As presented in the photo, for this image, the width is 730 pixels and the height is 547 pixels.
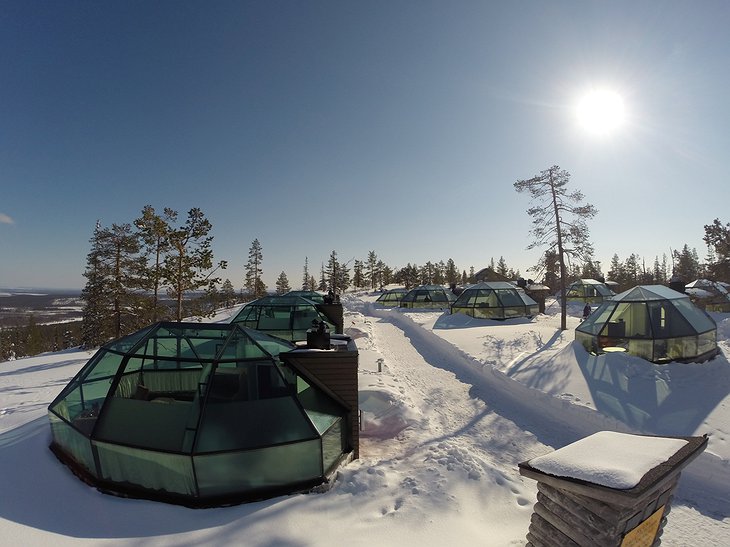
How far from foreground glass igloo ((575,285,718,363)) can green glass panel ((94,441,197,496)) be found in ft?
40.0

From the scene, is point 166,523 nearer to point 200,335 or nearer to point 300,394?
point 300,394

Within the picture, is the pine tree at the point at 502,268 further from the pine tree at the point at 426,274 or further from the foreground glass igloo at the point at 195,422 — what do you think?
the foreground glass igloo at the point at 195,422

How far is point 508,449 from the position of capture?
278 inches

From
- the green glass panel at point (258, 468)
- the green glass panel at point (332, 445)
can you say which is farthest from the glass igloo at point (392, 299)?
the green glass panel at point (258, 468)

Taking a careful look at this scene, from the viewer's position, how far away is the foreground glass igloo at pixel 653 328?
10.1 metres

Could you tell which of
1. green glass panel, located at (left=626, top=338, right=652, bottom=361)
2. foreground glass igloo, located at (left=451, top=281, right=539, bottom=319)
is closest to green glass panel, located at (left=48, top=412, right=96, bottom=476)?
green glass panel, located at (left=626, top=338, right=652, bottom=361)

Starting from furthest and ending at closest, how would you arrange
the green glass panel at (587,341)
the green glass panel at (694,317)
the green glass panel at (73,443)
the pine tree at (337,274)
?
the pine tree at (337,274)
the green glass panel at (587,341)
the green glass panel at (694,317)
the green glass panel at (73,443)

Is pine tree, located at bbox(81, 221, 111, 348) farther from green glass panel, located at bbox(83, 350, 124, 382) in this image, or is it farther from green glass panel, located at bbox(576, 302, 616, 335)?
green glass panel, located at bbox(576, 302, 616, 335)

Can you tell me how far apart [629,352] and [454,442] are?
24.2 ft

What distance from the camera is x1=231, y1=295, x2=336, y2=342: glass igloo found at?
51.1ft

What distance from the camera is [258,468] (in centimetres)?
454

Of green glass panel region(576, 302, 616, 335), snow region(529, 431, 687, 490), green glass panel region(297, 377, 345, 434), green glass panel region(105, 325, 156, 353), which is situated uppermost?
green glass panel region(105, 325, 156, 353)

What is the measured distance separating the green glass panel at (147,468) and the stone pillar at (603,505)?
13.1ft

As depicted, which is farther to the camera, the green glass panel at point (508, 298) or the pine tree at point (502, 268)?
the pine tree at point (502, 268)
